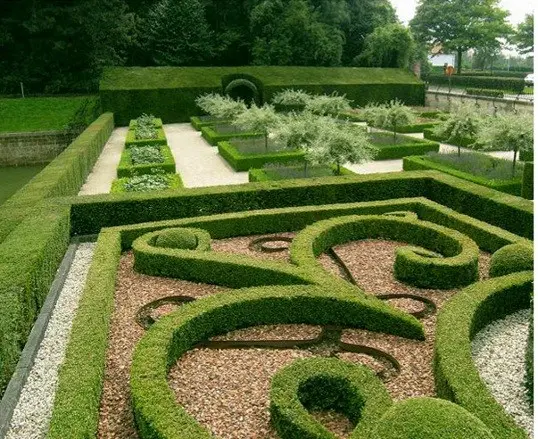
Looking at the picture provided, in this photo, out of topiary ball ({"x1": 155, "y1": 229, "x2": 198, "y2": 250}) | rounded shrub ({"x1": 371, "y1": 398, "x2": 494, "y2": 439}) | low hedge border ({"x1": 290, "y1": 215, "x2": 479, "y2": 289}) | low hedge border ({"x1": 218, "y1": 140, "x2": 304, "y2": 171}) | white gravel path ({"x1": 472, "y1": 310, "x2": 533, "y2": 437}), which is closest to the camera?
rounded shrub ({"x1": 371, "y1": 398, "x2": 494, "y2": 439})

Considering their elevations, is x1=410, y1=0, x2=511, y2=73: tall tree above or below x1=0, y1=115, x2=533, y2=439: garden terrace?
above

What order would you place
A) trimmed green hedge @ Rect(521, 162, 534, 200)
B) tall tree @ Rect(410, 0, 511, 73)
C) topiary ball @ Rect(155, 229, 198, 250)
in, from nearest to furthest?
topiary ball @ Rect(155, 229, 198, 250), trimmed green hedge @ Rect(521, 162, 534, 200), tall tree @ Rect(410, 0, 511, 73)

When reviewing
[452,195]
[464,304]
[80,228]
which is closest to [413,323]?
[464,304]

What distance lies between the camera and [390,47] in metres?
52.7

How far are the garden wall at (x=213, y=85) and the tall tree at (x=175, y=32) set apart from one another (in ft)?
33.3

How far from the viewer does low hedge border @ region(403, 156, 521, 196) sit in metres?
16.2

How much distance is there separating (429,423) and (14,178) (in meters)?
27.7

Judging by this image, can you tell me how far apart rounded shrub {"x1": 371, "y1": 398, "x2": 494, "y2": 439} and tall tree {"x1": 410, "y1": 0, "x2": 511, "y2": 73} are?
7247cm

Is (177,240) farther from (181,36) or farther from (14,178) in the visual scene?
(181,36)

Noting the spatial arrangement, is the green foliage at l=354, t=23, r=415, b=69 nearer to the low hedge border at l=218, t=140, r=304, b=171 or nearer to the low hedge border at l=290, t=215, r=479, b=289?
the low hedge border at l=218, t=140, r=304, b=171

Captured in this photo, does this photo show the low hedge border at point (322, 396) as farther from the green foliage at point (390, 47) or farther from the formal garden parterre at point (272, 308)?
the green foliage at point (390, 47)

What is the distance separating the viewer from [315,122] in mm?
18391

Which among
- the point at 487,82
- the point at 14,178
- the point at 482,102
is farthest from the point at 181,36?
the point at 487,82

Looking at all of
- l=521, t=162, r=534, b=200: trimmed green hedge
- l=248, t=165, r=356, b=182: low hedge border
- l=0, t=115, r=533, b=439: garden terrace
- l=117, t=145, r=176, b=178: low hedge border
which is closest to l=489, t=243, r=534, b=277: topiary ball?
l=0, t=115, r=533, b=439: garden terrace
